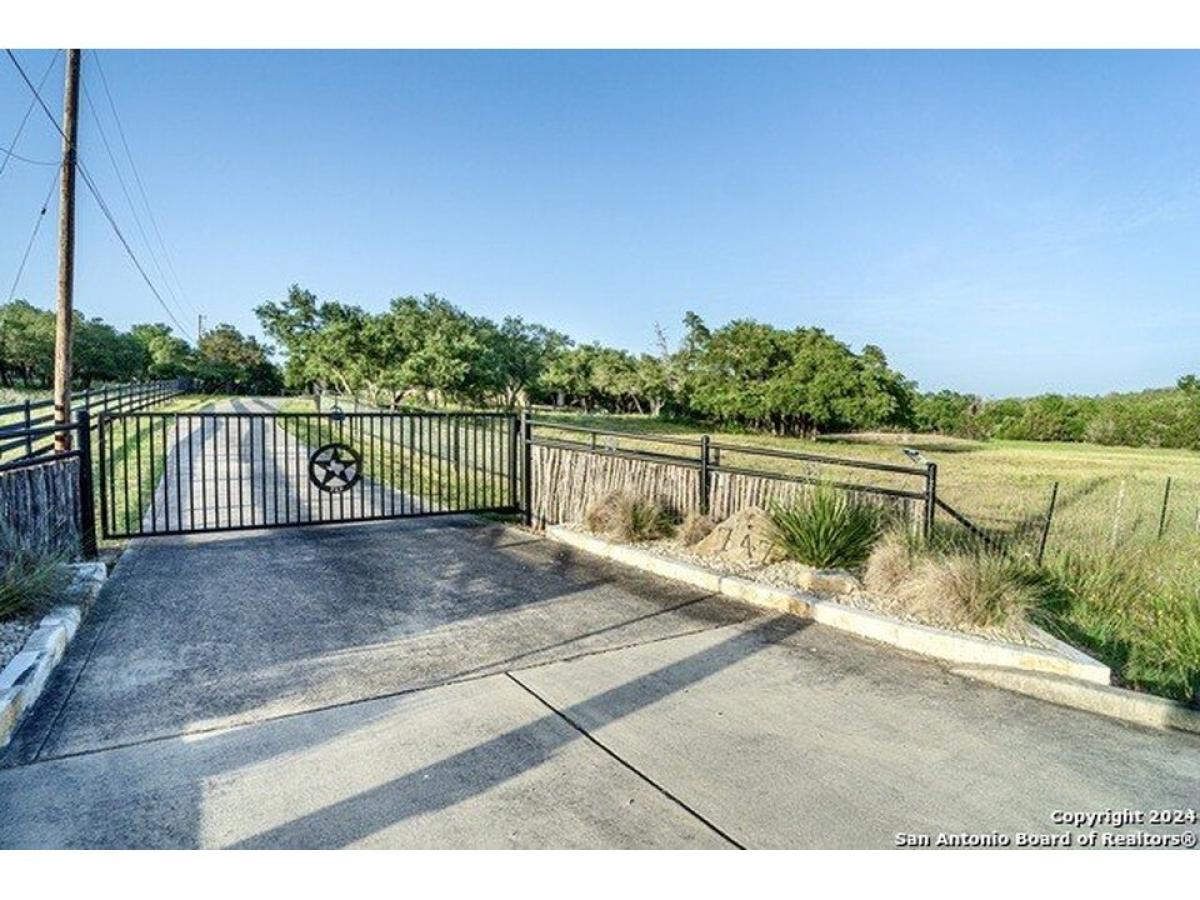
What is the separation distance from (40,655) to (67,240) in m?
9.52

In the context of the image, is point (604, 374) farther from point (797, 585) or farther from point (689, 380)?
point (797, 585)

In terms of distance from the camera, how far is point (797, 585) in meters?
5.61

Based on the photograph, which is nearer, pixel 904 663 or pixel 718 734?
pixel 718 734


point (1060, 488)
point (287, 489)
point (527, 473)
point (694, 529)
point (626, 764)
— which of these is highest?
point (527, 473)

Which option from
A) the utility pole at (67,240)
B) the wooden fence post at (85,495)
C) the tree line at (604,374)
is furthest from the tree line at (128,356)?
the wooden fence post at (85,495)

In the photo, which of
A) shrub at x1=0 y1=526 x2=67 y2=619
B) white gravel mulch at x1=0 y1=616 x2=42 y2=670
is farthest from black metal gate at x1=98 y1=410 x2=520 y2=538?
white gravel mulch at x1=0 y1=616 x2=42 y2=670

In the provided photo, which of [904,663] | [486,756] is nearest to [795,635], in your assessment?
[904,663]

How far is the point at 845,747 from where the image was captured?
3.32m

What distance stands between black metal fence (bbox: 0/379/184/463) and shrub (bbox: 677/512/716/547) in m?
5.63

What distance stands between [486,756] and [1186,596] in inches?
195

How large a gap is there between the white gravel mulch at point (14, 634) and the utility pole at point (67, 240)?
294 inches

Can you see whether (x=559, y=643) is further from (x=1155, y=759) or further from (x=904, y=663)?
(x=1155, y=759)

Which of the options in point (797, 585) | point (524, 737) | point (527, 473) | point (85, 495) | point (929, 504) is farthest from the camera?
point (527, 473)

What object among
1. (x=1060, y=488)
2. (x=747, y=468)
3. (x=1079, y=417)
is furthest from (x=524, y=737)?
(x=1079, y=417)
